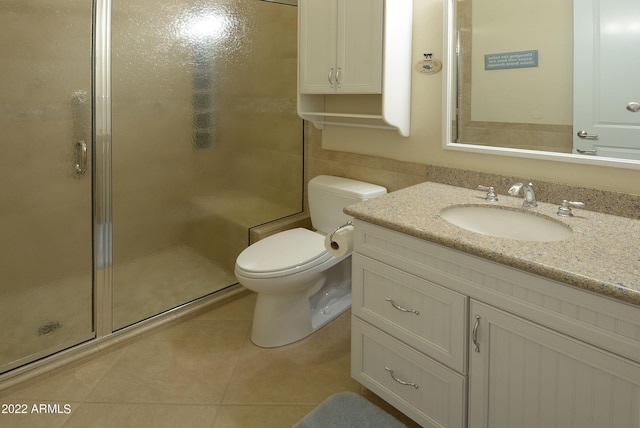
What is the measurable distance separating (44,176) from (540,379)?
186 centimetres

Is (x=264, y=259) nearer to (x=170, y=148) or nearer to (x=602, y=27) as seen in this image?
(x=170, y=148)

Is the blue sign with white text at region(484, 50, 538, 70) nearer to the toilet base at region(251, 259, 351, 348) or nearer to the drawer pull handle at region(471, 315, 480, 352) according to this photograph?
the drawer pull handle at region(471, 315, 480, 352)

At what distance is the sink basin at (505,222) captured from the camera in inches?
54.9

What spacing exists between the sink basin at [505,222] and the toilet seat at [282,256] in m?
0.67

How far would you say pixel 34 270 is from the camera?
1.73 meters

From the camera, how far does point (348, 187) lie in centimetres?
210

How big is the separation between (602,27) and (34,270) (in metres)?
2.29

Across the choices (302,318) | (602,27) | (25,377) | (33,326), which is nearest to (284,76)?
(302,318)

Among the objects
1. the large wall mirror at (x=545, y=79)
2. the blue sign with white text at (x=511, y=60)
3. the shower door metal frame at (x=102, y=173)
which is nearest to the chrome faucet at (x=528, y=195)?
the large wall mirror at (x=545, y=79)

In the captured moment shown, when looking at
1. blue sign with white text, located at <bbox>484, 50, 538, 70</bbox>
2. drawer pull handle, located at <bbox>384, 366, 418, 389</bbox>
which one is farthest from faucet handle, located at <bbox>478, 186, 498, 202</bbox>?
drawer pull handle, located at <bbox>384, 366, 418, 389</bbox>

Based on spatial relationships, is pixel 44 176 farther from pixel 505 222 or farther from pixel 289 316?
pixel 505 222

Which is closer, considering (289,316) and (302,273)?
(302,273)

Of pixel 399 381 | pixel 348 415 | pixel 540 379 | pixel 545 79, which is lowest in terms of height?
pixel 348 415

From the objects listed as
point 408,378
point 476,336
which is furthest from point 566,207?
point 408,378
